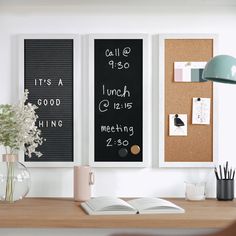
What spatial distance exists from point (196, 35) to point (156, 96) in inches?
14.1

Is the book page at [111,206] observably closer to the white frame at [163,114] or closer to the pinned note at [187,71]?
the white frame at [163,114]

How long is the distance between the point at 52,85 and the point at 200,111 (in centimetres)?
74

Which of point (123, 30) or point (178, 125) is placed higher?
point (123, 30)

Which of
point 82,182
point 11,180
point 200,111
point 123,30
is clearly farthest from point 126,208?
point 123,30

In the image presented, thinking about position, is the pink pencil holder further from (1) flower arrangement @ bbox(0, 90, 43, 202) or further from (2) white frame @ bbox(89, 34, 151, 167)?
(1) flower arrangement @ bbox(0, 90, 43, 202)

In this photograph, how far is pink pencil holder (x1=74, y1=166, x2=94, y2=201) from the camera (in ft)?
9.82

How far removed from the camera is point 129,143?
10.3 feet

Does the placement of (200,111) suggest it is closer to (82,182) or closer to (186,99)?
(186,99)

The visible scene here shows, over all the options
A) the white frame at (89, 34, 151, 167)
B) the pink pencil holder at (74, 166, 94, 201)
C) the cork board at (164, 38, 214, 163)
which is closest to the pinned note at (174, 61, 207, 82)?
the cork board at (164, 38, 214, 163)

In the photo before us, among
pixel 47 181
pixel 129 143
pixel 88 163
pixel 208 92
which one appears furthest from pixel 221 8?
pixel 47 181

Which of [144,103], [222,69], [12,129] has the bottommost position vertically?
[12,129]

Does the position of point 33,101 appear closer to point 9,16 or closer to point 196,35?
point 9,16

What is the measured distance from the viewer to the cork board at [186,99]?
3.16 m

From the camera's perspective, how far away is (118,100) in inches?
124
